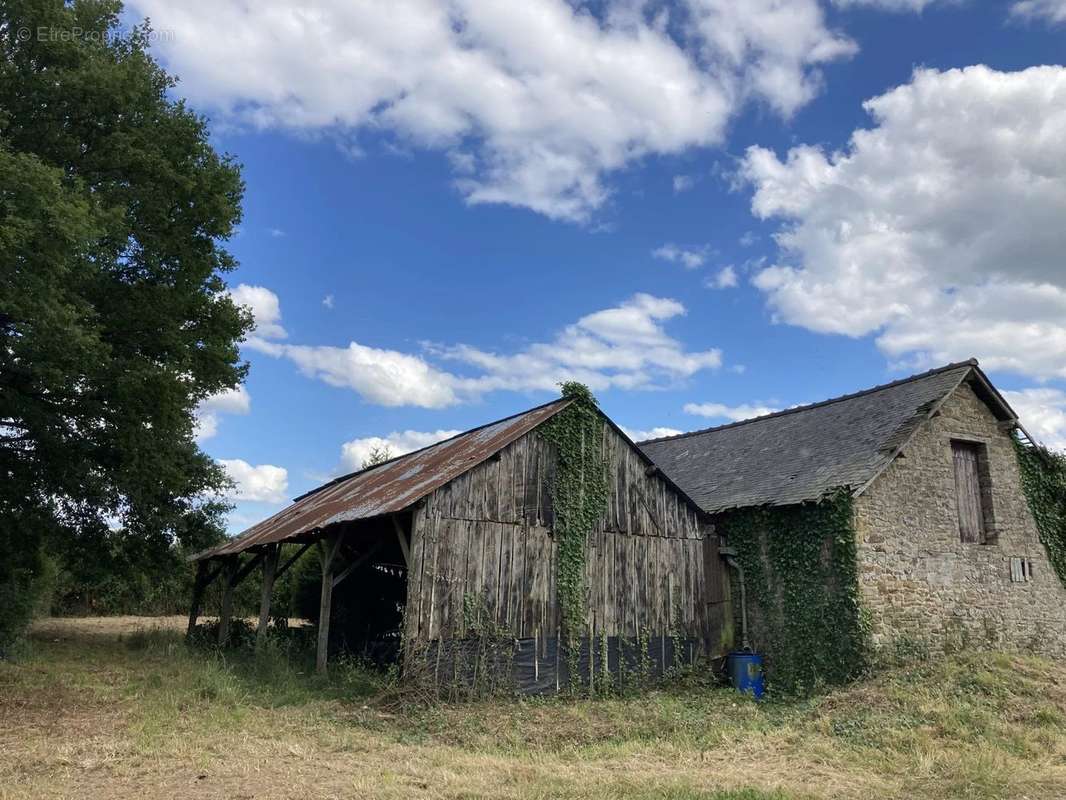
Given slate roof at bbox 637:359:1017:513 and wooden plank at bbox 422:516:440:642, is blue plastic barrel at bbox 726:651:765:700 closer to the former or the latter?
slate roof at bbox 637:359:1017:513

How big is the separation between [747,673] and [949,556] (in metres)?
4.99

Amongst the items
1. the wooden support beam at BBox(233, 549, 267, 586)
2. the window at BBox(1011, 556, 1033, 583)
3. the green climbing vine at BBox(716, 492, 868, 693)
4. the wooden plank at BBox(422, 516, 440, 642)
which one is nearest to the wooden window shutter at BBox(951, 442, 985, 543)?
the window at BBox(1011, 556, 1033, 583)

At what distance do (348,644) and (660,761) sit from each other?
38.0 feet

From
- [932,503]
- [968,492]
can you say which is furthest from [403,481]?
[968,492]

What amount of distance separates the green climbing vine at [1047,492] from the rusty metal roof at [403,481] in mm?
11392

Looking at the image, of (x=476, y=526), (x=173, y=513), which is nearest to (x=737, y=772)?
(x=476, y=526)

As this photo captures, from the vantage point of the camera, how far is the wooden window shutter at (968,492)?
17.2m

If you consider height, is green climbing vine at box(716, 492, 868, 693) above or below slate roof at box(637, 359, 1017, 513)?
below

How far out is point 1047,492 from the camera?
60.4 feet

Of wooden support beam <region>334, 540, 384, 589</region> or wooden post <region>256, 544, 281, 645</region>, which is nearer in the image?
wooden support beam <region>334, 540, 384, 589</region>

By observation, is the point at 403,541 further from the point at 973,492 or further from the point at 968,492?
the point at 973,492

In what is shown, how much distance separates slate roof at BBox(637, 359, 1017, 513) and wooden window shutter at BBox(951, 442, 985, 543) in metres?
1.35

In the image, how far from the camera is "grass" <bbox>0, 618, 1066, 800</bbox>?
8.03m

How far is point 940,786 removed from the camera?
27.5ft
